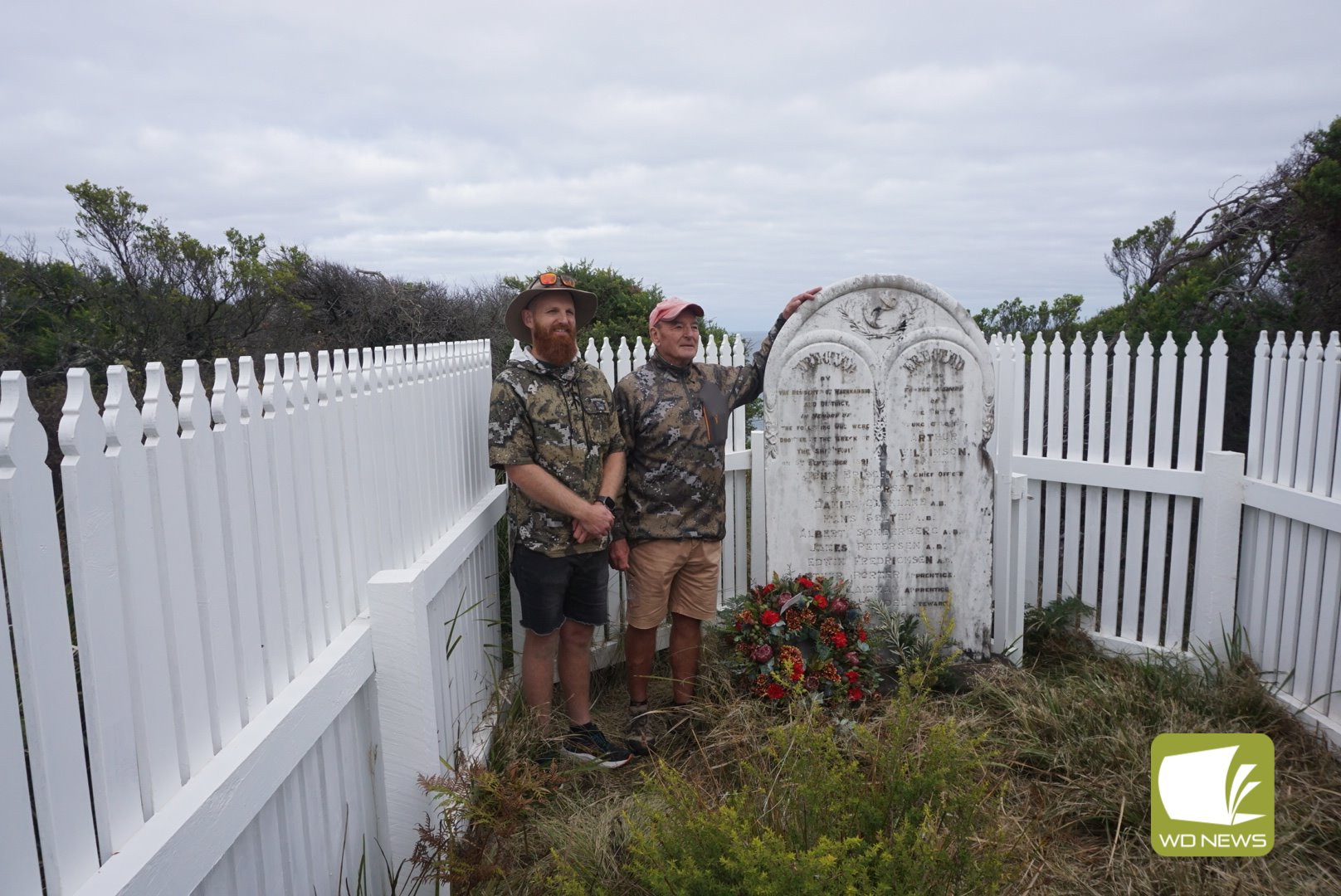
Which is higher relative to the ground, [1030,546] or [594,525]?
[594,525]

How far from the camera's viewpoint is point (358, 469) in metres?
2.93

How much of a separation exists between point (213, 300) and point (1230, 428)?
403 inches

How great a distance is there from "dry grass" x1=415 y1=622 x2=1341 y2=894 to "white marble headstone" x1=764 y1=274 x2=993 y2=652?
67 cm

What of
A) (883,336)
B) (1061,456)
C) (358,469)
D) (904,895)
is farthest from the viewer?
(1061,456)

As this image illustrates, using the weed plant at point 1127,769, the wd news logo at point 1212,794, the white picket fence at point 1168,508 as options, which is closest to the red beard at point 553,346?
the white picket fence at point 1168,508

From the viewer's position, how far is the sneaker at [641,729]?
4262 mm

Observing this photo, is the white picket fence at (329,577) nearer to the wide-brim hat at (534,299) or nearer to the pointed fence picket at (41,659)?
the pointed fence picket at (41,659)

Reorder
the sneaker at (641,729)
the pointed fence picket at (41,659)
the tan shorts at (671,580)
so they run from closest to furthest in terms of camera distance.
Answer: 1. the pointed fence picket at (41,659)
2. the sneaker at (641,729)
3. the tan shorts at (671,580)

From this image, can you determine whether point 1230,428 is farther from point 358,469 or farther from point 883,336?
point 358,469

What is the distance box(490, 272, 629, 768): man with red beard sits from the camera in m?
3.79

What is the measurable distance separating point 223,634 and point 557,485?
5.97ft

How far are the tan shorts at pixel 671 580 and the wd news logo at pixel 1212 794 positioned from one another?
2.08 m

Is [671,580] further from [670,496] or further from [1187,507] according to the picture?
[1187,507]

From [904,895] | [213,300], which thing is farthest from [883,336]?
[213,300]
